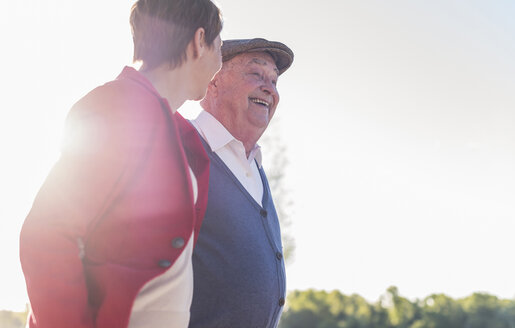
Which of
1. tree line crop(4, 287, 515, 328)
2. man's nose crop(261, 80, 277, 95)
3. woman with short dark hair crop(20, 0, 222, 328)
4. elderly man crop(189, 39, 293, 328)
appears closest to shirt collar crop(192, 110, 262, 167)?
elderly man crop(189, 39, 293, 328)

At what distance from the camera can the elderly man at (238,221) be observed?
92.0 inches

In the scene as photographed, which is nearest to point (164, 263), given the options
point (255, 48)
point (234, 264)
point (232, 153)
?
point (234, 264)

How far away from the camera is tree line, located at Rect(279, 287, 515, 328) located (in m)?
21.8

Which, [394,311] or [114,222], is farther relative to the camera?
[394,311]

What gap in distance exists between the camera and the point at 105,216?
146 cm

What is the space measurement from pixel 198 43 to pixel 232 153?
1.17m

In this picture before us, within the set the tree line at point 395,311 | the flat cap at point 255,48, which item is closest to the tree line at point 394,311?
the tree line at point 395,311

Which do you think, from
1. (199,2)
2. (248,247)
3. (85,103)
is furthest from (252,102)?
(85,103)

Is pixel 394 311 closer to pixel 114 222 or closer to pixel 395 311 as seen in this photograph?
pixel 395 311

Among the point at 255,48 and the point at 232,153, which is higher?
the point at 255,48

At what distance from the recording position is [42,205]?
1.44 metres

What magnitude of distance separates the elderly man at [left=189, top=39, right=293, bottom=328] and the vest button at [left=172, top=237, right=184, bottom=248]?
840 mm

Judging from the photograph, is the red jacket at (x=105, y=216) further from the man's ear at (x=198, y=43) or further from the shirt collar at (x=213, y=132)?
the shirt collar at (x=213, y=132)

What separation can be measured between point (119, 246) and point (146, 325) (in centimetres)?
22
